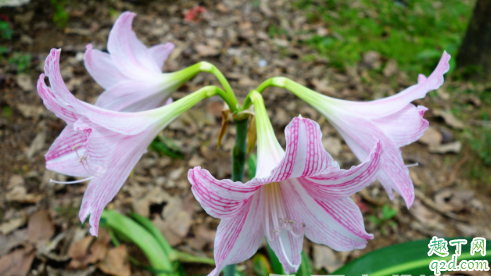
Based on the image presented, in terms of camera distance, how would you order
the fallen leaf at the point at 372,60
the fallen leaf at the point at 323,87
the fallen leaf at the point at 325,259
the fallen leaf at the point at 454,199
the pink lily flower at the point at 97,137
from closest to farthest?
1. the pink lily flower at the point at 97,137
2. the fallen leaf at the point at 325,259
3. the fallen leaf at the point at 454,199
4. the fallen leaf at the point at 323,87
5. the fallen leaf at the point at 372,60

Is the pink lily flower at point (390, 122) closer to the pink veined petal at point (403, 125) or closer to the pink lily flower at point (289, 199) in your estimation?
the pink veined petal at point (403, 125)

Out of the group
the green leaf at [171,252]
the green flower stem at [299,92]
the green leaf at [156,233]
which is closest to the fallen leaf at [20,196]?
the green leaf at [156,233]

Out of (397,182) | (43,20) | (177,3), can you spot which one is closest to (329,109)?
(397,182)

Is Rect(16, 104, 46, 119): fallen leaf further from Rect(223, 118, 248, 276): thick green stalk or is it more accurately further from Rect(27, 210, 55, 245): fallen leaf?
Rect(223, 118, 248, 276): thick green stalk

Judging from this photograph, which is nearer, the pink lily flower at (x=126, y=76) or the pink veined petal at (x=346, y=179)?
the pink veined petal at (x=346, y=179)

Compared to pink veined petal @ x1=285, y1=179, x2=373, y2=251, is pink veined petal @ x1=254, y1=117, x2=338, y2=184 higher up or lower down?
higher up

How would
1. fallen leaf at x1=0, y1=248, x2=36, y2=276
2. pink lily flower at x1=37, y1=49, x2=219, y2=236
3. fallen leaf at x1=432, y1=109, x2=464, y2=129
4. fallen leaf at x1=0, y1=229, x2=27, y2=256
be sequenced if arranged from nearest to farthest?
1. pink lily flower at x1=37, y1=49, x2=219, y2=236
2. fallen leaf at x1=0, y1=248, x2=36, y2=276
3. fallen leaf at x1=0, y1=229, x2=27, y2=256
4. fallen leaf at x1=432, y1=109, x2=464, y2=129

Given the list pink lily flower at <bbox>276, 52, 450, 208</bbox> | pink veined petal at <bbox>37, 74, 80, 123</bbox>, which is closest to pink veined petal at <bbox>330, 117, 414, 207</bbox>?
pink lily flower at <bbox>276, 52, 450, 208</bbox>
